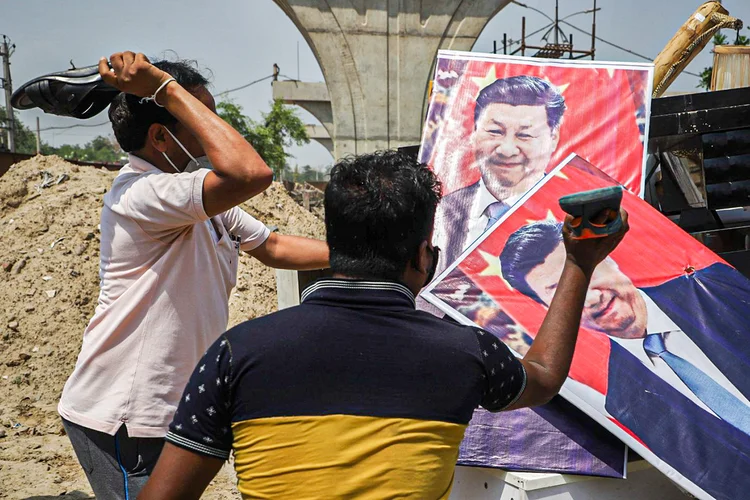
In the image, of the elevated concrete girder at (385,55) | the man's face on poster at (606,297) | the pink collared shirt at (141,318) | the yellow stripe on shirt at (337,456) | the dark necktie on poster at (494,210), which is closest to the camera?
the yellow stripe on shirt at (337,456)

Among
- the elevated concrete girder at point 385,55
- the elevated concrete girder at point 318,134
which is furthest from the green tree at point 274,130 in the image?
the elevated concrete girder at point 385,55

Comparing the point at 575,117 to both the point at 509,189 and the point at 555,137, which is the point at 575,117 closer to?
the point at 555,137

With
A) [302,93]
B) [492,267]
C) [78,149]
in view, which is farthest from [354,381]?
[78,149]

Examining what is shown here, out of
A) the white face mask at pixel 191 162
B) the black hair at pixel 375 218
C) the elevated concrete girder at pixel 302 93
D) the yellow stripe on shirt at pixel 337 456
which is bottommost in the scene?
the yellow stripe on shirt at pixel 337 456

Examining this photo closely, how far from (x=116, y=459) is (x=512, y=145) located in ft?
6.76

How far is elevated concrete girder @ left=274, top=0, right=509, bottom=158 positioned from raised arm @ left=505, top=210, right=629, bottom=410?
42.8ft

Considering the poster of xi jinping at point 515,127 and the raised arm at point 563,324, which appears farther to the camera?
the poster of xi jinping at point 515,127

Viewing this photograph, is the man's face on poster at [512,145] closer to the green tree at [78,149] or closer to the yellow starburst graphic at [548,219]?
the yellow starburst graphic at [548,219]

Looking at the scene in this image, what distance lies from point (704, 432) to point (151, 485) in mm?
1747

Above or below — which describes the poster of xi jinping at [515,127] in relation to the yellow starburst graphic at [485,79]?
below

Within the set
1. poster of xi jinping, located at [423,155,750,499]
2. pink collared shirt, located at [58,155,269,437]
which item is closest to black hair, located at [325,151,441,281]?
pink collared shirt, located at [58,155,269,437]

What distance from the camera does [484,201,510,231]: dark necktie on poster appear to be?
295 centimetres

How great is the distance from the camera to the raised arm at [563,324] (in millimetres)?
1325

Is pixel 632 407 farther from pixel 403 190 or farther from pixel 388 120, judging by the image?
pixel 388 120
